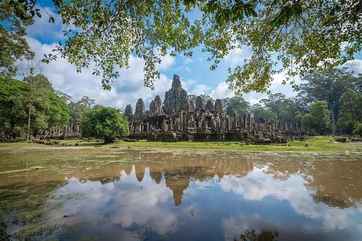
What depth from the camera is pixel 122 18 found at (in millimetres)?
7379

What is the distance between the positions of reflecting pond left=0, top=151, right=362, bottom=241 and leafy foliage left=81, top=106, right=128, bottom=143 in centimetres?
2538

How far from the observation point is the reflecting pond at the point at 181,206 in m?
5.29

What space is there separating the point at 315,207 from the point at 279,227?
2247 millimetres

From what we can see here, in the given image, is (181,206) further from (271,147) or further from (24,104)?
(24,104)

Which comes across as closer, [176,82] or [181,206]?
[181,206]

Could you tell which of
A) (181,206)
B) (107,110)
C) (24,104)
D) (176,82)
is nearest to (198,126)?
(107,110)

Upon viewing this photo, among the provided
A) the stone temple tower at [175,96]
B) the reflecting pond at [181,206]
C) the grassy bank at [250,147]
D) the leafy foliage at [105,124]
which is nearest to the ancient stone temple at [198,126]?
the stone temple tower at [175,96]

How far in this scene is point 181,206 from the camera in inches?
282

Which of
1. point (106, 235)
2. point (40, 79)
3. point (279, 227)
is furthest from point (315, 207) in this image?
point (40, 79)

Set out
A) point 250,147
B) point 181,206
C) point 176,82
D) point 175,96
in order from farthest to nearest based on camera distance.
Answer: point 176,82
point 175,96
point 250,147
point 181,206

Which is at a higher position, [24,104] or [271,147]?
[24,104]

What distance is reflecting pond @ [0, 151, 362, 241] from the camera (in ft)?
17.4

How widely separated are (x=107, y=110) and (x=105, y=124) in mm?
2498

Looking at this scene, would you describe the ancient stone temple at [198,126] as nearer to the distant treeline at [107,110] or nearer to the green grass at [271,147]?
the green grass at [271,147]
